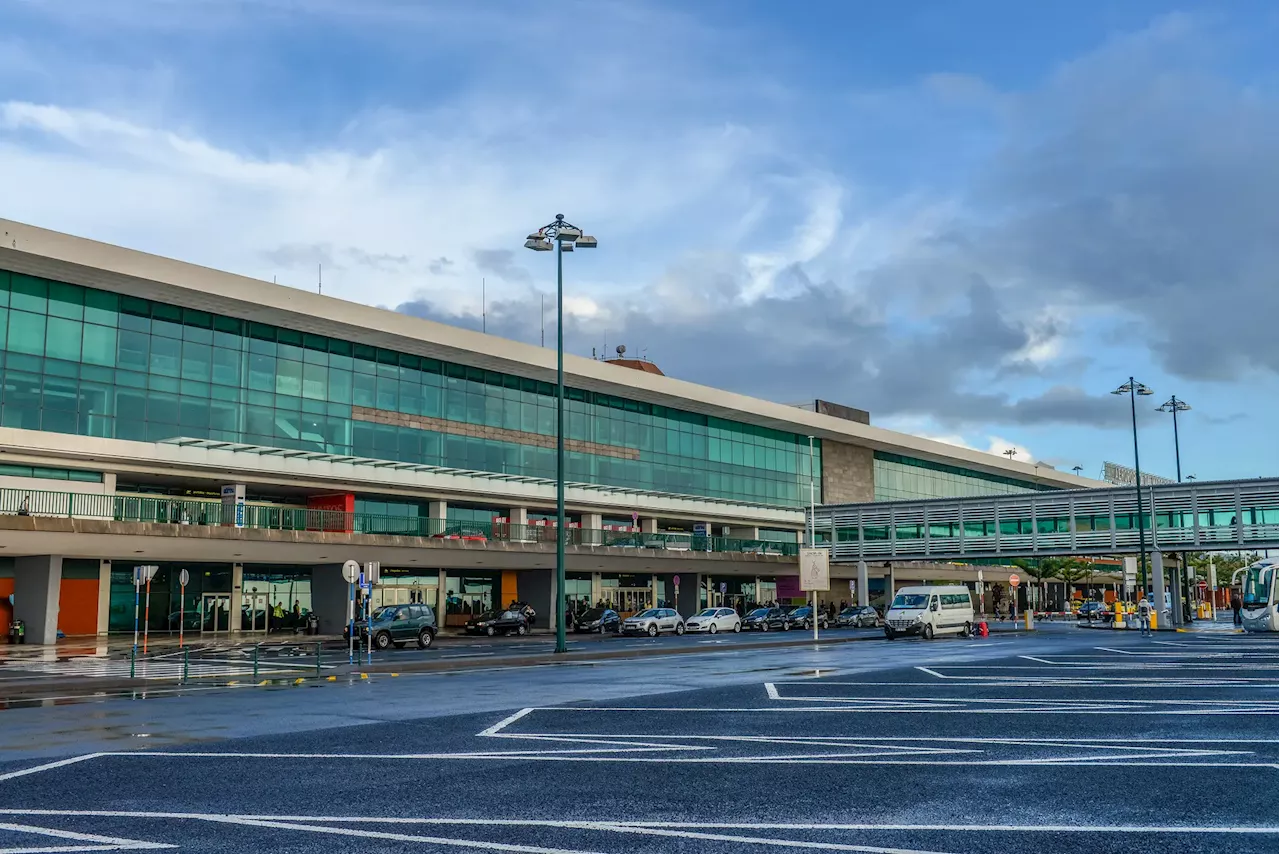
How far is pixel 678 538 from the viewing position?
65.4m

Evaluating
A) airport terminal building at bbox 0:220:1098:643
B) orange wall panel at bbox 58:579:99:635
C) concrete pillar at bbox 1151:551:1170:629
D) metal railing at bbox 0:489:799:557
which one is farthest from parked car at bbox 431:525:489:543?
concrete pillar at bbox 1151:551:1170:629

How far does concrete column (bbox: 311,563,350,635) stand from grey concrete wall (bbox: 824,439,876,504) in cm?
4175

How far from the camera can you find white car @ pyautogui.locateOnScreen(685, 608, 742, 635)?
5416 cm

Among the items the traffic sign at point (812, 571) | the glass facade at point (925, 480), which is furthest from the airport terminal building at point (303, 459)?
the glass facade at point (925, 480)

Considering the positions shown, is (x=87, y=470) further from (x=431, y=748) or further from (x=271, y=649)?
(x=431, y=748)

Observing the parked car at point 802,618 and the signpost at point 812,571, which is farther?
the parked car at point 802,618

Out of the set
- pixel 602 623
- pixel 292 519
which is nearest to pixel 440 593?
pixel 602 623

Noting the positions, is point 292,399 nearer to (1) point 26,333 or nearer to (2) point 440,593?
(1) point 26,333

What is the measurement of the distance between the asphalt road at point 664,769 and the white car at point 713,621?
3352 centimetres

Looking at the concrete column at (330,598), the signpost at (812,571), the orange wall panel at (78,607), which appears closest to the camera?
the signpost at (812,571)

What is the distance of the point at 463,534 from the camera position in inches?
2067

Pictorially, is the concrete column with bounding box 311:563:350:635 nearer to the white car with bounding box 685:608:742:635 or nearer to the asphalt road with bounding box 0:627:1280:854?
the white car with bounding box 685:608:742:635

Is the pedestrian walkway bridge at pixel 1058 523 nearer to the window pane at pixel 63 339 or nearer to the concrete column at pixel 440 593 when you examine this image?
the concrete column at pixel 440 593

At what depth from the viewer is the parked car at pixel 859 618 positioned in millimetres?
60062
